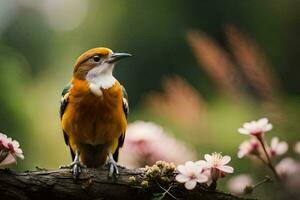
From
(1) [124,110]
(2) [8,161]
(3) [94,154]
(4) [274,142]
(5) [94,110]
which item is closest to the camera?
(4) [274,142]

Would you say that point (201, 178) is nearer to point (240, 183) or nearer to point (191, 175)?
point (191, 175)

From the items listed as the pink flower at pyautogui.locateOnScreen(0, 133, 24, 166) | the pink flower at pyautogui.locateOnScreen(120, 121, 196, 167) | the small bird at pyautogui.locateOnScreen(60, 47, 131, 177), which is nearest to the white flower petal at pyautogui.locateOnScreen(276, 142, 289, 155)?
the pink flower at pyautogui.locateOnScreen(120, 121, 196, 167)

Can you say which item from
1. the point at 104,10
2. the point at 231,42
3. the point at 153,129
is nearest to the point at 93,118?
the point at 153,129

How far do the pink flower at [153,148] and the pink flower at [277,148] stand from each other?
0.36 m

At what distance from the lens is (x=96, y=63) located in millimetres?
3400

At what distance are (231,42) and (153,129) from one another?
0.82 meters

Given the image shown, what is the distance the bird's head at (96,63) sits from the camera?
3.37 m

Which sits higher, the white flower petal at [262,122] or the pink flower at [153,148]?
the pink flower at [153,148]

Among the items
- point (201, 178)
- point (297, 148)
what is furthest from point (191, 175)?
point (297, 148)

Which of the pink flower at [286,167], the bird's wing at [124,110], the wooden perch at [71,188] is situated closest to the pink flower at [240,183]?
the wooden perch at [71,188]

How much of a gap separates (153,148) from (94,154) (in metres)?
0.94

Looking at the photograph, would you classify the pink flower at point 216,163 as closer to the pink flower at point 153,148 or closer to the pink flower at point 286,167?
the pink flower at point 286,167

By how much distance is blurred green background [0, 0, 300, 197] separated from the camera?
1.92 meters

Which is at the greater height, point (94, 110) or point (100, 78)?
point (100, 78)
